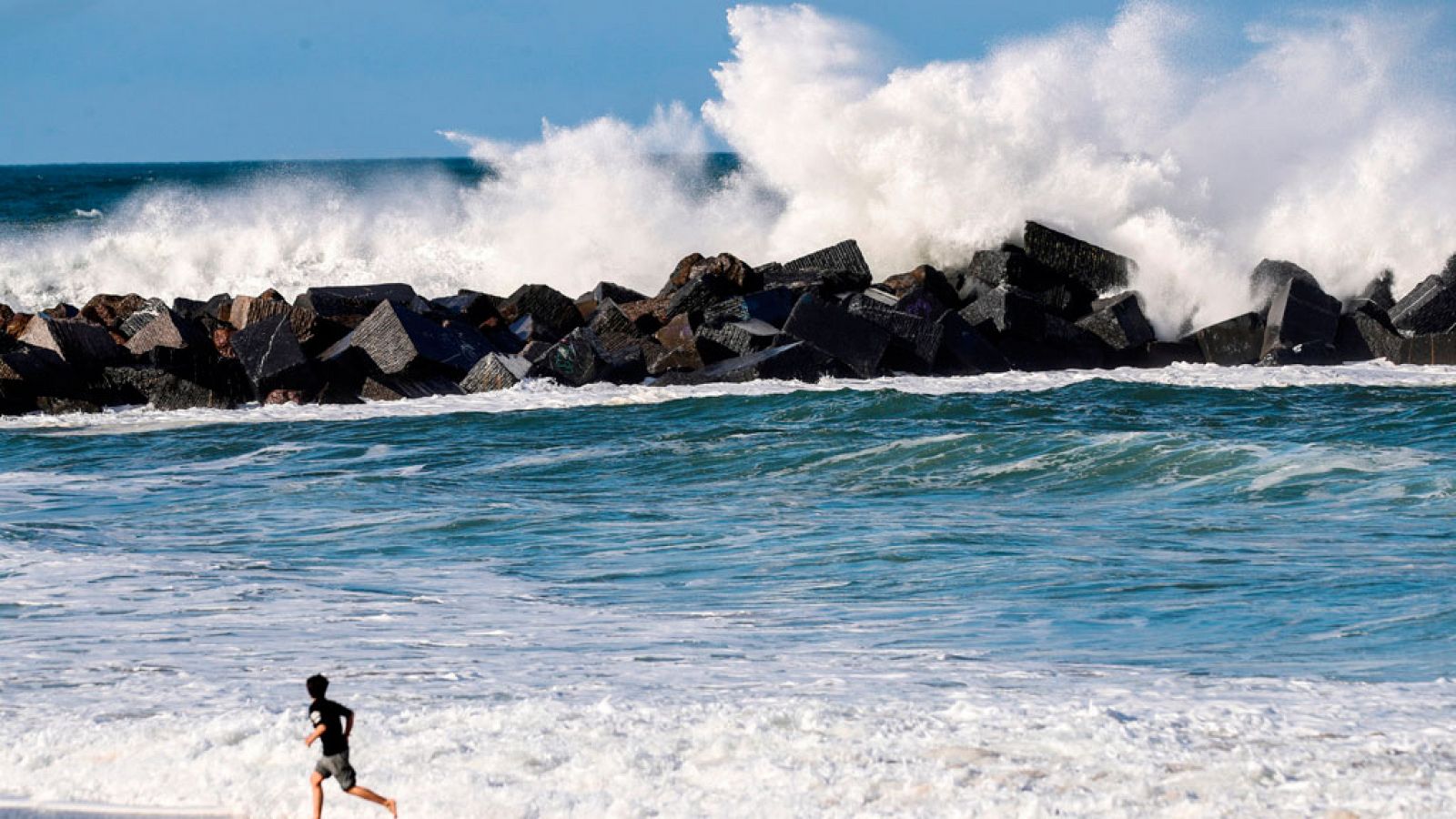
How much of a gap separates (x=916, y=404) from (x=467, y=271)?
32.6 feet

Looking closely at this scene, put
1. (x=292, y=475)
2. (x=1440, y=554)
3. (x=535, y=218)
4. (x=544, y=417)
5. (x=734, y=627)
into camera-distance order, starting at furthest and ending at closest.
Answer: (x=535, y=218) → (x=544, y=417) → (x=292, y=475) → (x=1440, y=554) → (x=734, y=627)

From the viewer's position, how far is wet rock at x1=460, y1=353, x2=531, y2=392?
12.3 metres

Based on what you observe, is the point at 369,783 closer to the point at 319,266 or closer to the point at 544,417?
the point at 544,417

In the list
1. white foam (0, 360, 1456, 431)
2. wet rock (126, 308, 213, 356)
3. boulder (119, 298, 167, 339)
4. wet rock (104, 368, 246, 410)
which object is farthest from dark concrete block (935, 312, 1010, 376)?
boulder (119, 298, 167, 339)

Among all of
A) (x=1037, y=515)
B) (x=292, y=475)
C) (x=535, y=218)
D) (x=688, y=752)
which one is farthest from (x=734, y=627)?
(x=535, y=218)

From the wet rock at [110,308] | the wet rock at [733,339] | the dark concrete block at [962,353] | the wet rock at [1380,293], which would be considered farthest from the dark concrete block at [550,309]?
the wet rock at [1380,293]

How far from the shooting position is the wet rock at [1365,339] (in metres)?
14.2

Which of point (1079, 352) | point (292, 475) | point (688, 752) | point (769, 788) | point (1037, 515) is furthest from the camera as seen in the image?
point (1079, 352)

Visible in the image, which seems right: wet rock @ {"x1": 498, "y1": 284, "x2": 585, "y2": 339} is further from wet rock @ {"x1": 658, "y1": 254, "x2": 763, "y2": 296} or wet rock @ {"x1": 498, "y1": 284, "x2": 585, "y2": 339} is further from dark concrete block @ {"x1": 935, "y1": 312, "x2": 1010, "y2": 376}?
dark concrete block @ {"x1": 935, "y1": 312, "x2": 1010, "y2": 376}

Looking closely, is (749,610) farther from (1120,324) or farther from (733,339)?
(1120,324)

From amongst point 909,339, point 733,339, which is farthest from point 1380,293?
point 733,339

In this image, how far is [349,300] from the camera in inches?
555

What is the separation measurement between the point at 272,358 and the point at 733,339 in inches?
138

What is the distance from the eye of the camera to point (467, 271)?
20.2 meters
